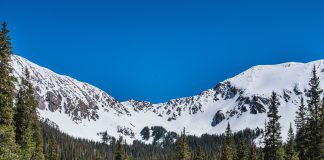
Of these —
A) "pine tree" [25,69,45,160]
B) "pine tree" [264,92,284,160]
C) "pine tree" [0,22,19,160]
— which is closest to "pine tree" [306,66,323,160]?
"pine tree" [264,92,284,160]

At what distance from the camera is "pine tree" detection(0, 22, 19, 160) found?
29.2 m

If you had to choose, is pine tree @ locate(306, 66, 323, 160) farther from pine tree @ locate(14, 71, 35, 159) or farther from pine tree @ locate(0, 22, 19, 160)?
pine tree @ locate(14, 71, 35, 159)

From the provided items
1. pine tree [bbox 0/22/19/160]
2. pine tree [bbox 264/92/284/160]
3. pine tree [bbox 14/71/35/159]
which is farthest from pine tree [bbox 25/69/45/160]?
pine tree [bbox 264/92/284/160]

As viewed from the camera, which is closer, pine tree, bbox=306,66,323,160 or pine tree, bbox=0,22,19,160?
pine tree, bbox=0,22,19,160

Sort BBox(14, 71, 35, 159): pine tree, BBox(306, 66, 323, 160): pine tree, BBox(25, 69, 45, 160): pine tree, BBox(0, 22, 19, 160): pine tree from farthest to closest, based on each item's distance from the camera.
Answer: BBox(25, 69, 45, 160): pine tree, BBox(14, 71, 35, 159): pine tree, BBox(306, 66, 323, 160): pine tree, BBox(0, 22, 19, 160): pine tree

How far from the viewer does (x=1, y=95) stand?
1218 inches

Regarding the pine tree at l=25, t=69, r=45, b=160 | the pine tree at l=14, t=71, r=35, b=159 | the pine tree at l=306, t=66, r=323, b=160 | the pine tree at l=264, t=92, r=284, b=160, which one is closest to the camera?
the pine tree at l=306, t=66, r=323, b=160

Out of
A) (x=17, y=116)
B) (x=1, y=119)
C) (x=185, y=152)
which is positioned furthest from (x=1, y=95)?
(x=185, y=152)

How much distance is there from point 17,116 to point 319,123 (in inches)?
1321

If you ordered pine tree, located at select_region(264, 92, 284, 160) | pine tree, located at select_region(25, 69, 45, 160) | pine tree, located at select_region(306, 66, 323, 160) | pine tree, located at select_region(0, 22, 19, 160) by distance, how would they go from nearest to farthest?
pine tree, located at select_region(0, 22, 19, 160) < pine tree, located at select_region(306, 66, 323, 160) < pine tree, located at select_region(264, 92, 284, 160) < pine tree, located at select_region(25, 69, 45, 160)

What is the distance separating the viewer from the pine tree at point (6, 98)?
2919 centimetres

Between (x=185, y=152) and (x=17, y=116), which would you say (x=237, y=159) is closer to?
(x=185, y=152)

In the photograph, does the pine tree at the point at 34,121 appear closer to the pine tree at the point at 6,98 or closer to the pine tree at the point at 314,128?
the pine tree at the point at 6,98

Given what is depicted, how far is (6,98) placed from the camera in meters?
31.7
